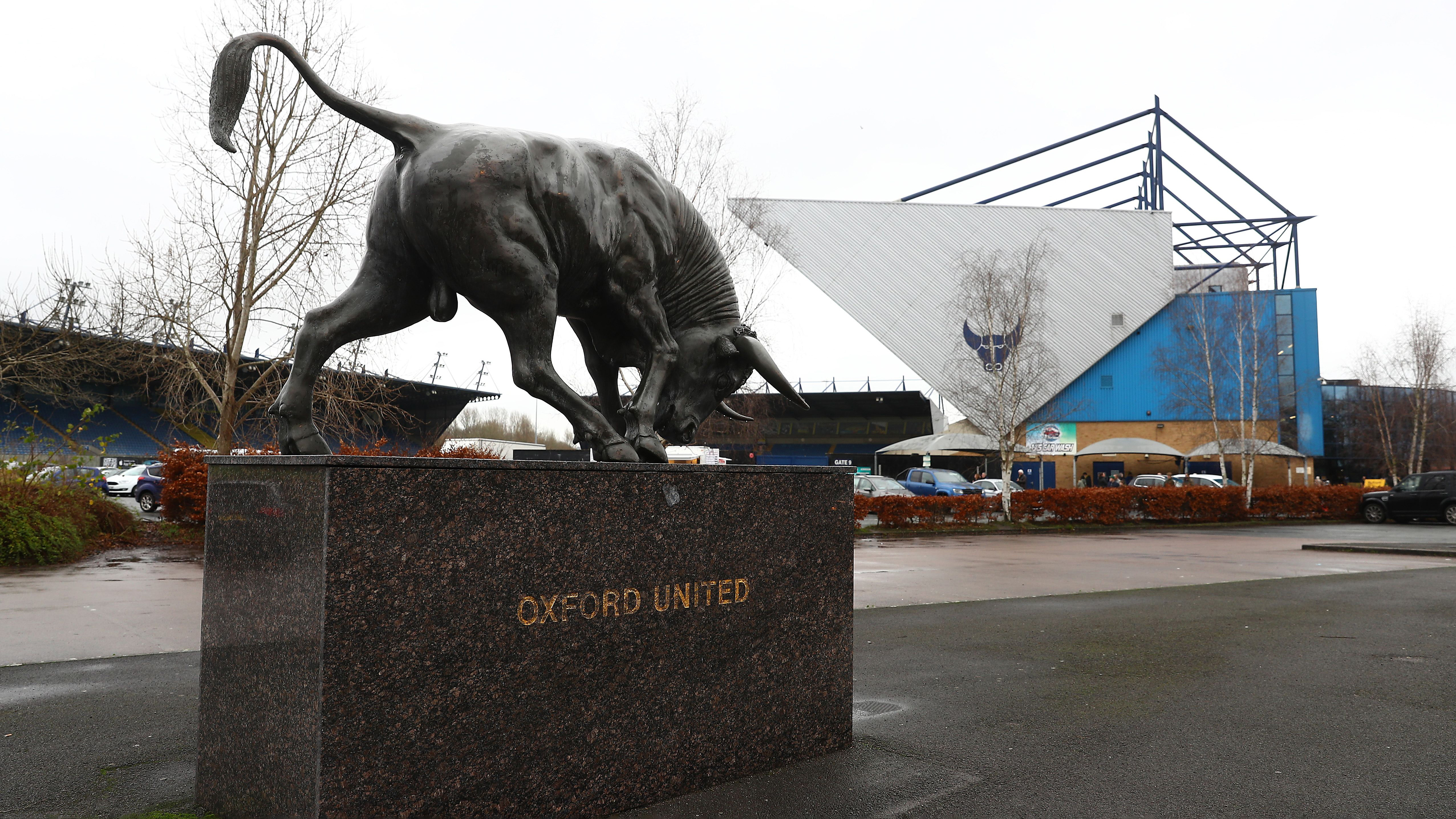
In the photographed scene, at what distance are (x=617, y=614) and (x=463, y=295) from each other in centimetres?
130

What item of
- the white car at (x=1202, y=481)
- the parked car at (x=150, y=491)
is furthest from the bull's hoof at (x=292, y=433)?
the white car at (x=1202, y=481)

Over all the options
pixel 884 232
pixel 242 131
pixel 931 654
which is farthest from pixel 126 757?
pixel 884 232

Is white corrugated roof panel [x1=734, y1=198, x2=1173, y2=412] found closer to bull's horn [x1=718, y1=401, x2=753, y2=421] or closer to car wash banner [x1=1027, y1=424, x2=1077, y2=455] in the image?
car wash banner [x1=1027, y1=424, x2=1077, y2=455]

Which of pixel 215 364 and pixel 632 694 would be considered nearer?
pixel 632 694

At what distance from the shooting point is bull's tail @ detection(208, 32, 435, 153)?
301cm

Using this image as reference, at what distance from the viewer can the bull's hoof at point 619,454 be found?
341 centimetres

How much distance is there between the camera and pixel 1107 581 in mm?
11281

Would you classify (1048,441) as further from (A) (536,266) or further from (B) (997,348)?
(A) (536,266)

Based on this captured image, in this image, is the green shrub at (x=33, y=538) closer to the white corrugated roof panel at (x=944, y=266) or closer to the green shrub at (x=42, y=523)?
the green shrub at (x=42, y=523)

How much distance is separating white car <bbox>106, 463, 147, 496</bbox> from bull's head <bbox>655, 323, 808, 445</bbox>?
113ft

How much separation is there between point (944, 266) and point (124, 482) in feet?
113

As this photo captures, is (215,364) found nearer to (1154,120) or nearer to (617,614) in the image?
(617,614)

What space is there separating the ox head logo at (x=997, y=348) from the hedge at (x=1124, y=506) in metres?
4.00

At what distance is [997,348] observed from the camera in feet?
97.7
